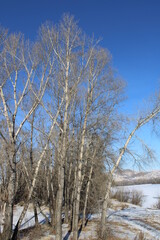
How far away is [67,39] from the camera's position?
30.3ft

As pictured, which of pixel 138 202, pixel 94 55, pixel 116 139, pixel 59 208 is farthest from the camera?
pixel 138 202

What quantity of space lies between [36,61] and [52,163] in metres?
5.96

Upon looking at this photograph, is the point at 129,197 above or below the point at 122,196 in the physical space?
below

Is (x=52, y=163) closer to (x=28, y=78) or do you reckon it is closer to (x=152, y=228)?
(x=28, y=78)

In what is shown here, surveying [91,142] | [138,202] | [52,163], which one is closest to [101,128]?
[91,142]

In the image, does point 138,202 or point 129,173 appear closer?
point 129,173

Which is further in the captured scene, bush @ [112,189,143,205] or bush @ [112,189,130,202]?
bush @ [112,189,130,202]

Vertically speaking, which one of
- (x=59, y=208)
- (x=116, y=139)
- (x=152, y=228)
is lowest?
(x=152, y=228)

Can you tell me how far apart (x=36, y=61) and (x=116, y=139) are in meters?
5.36

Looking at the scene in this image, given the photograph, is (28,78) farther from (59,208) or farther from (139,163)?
(139,163)

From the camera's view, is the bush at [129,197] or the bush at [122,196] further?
the bush at [122,196]

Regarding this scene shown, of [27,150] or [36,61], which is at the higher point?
[36,61]

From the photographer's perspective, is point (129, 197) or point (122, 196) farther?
point (129, 197)

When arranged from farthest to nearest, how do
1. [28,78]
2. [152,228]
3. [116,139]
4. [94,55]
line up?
[152,228] → [116,139] → [94,55] → [28,78]
